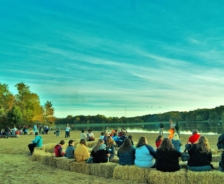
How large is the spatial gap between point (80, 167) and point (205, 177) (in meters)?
5.13

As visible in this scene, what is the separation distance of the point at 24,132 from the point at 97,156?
39.9 meters

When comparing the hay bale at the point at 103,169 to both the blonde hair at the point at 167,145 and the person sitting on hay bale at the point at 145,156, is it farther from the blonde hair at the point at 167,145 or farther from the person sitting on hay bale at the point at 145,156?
the blonde hair at the point at 167,145

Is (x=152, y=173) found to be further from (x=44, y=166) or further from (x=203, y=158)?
(x=44, y=166)

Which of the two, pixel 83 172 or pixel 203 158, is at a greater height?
pixel 203 158

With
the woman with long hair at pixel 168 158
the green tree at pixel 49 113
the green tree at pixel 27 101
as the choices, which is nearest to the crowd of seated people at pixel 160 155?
the woman with long hair at pixel 168 158

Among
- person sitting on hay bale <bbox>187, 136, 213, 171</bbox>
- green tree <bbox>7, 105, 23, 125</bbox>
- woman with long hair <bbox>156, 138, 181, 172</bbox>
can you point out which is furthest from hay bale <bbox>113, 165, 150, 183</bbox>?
green tree <bbox>7, 105, 23, 125</bbox>

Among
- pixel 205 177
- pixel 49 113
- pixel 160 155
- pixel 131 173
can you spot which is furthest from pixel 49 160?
pixel 49 113

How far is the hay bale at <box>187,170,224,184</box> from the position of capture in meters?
7.64

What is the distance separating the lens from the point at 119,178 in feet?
31.7

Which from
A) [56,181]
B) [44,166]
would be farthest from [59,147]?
[56,181]

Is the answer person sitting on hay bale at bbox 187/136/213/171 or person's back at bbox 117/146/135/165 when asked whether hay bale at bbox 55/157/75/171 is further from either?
person sitting on hay bale at bbox 187/136/213/171

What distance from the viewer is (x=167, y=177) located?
8.34 metres

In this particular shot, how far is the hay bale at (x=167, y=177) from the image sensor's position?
8.18 metres

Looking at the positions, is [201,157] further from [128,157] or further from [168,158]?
[128,157]
